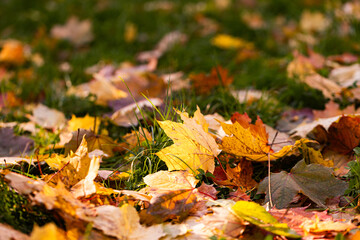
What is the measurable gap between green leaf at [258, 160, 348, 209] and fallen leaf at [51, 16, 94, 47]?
108 inches

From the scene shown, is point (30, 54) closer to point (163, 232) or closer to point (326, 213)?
point (163, 232)

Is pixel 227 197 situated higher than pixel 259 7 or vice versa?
pixel 259 7

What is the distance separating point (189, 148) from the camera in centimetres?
128

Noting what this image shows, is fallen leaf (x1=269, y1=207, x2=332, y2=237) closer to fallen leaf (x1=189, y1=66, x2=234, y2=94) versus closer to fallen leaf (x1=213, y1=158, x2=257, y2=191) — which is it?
fallen leaf (x1=213, y1=158, x2=257, y2=191)

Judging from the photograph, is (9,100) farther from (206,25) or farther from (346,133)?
(206,25)

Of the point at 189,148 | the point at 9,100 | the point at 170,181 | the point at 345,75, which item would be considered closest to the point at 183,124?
the point at 189,148

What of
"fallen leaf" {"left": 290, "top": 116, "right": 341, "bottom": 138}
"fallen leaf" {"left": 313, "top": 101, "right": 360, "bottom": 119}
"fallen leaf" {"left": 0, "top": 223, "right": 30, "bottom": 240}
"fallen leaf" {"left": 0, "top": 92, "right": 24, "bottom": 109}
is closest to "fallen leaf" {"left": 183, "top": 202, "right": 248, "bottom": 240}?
"fallen leaf" {"left": 0, "top": 223, "right": 30, "bottom": 240}

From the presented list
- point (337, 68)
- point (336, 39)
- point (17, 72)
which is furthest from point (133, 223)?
point (336, 39)

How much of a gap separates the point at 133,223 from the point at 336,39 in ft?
8.35

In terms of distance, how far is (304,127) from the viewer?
158 centimetres

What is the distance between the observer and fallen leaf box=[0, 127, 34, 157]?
1.60 m

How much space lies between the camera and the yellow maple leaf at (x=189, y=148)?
4.12 ft

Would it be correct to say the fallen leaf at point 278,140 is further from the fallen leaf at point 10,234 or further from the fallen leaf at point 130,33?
the fallen leaf at point 130,33

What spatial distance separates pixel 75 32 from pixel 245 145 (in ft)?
8.98
